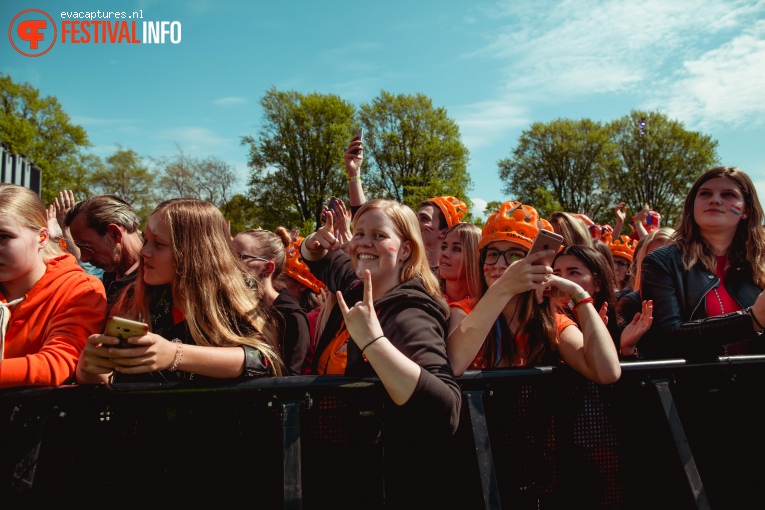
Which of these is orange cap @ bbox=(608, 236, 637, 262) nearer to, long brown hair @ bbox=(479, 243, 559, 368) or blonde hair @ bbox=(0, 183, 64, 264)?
long brown hair @ bbox=(479, 243, 559, 368)

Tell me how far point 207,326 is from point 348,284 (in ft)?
3.54

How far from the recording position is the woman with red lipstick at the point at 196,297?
7.50ft

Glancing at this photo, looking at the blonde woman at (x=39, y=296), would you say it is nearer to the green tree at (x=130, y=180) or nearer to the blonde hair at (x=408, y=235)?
the blonde hair at (x=408, y=235)

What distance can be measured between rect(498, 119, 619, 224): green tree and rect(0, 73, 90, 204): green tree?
32.4 meters

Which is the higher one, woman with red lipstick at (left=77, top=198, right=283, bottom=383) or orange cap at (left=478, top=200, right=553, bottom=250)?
orange cap at (left=478, top=200, right=553, bottom=250)

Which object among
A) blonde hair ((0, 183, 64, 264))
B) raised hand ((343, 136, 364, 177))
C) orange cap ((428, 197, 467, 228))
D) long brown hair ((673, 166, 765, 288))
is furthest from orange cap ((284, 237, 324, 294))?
long brown hair ((673, 166, 765, 288))

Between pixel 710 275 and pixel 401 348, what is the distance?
1.98 meters

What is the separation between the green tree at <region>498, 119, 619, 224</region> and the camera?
44781 millimetres

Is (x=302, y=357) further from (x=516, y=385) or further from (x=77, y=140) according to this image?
(x=77, y=140)

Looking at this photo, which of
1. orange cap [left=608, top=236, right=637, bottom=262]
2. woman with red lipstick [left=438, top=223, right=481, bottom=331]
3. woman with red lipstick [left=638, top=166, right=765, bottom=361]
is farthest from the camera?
orange cap [left=608, top=236, right=637, bottom=262]

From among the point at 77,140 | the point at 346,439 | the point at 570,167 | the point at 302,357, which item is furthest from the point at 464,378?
the point at 570,167

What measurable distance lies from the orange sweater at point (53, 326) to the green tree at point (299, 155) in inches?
1514

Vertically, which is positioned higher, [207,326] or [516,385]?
[207,326]

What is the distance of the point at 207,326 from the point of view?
7.64 ft
